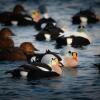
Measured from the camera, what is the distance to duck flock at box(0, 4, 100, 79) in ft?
61.7

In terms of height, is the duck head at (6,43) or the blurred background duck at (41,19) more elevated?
the blurred background duck at (41,19)

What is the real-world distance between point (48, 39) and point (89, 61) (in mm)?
5266

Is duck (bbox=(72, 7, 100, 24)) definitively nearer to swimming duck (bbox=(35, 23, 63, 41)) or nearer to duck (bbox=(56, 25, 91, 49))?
swimming duck (bbox=(35, 23, 63, 41))

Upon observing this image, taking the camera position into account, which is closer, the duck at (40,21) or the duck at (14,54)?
the duck at (14,54)

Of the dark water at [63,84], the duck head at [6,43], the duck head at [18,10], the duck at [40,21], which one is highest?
the duck head at [18,10]

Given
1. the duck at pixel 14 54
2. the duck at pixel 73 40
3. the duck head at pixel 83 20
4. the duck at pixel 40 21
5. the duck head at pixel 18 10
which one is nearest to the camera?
the duck at pixel 14 54

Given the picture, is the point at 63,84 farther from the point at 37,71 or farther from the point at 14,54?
the point at 14,54

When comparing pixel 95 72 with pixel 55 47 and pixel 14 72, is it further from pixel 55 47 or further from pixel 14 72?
pixel 55 47

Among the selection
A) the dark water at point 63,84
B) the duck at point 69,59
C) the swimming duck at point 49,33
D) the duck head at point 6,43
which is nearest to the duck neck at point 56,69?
the dark water at point 63,84

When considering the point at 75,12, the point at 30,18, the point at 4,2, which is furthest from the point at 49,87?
the point at 4,2

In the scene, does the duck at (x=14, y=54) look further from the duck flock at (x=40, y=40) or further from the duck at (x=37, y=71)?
the duck at (x=37, y=71)

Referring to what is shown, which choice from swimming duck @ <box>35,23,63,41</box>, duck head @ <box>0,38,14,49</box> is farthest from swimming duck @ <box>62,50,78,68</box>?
swimming duck @ <box>35,23,63,41</box>

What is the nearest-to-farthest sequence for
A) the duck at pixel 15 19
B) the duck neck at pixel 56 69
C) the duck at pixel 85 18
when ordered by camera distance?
the duck neck at pixel 56 69 → the duck at pixel 15 19 → the duck at pixel 85 18

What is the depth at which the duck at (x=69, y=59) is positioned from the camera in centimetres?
2066
